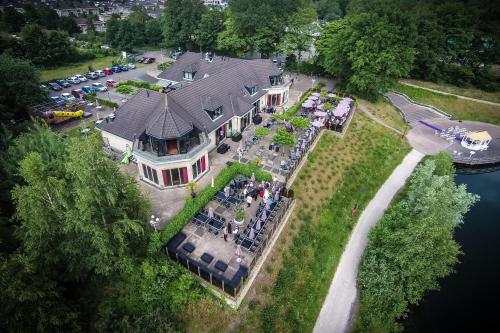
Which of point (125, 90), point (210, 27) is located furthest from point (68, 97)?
point (210, 27)

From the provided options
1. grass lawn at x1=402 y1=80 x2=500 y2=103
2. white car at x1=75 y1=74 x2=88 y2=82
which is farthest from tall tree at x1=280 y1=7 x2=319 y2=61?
white car at x1=75 y1=74 x2=88 y2=82

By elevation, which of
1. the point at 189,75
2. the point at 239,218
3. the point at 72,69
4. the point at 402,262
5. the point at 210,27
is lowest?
the point at 72,69

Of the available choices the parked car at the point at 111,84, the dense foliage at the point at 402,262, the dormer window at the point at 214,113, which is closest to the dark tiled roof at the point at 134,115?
the dormer window at the point at 214,113

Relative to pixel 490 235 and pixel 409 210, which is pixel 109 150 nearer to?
pixel 409 210

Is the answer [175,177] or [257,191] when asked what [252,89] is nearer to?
[257,191]

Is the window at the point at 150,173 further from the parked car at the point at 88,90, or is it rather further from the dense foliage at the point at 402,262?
the parked car at the point at 88,90

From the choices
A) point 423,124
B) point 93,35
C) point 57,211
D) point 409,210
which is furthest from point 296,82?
point 93,35
